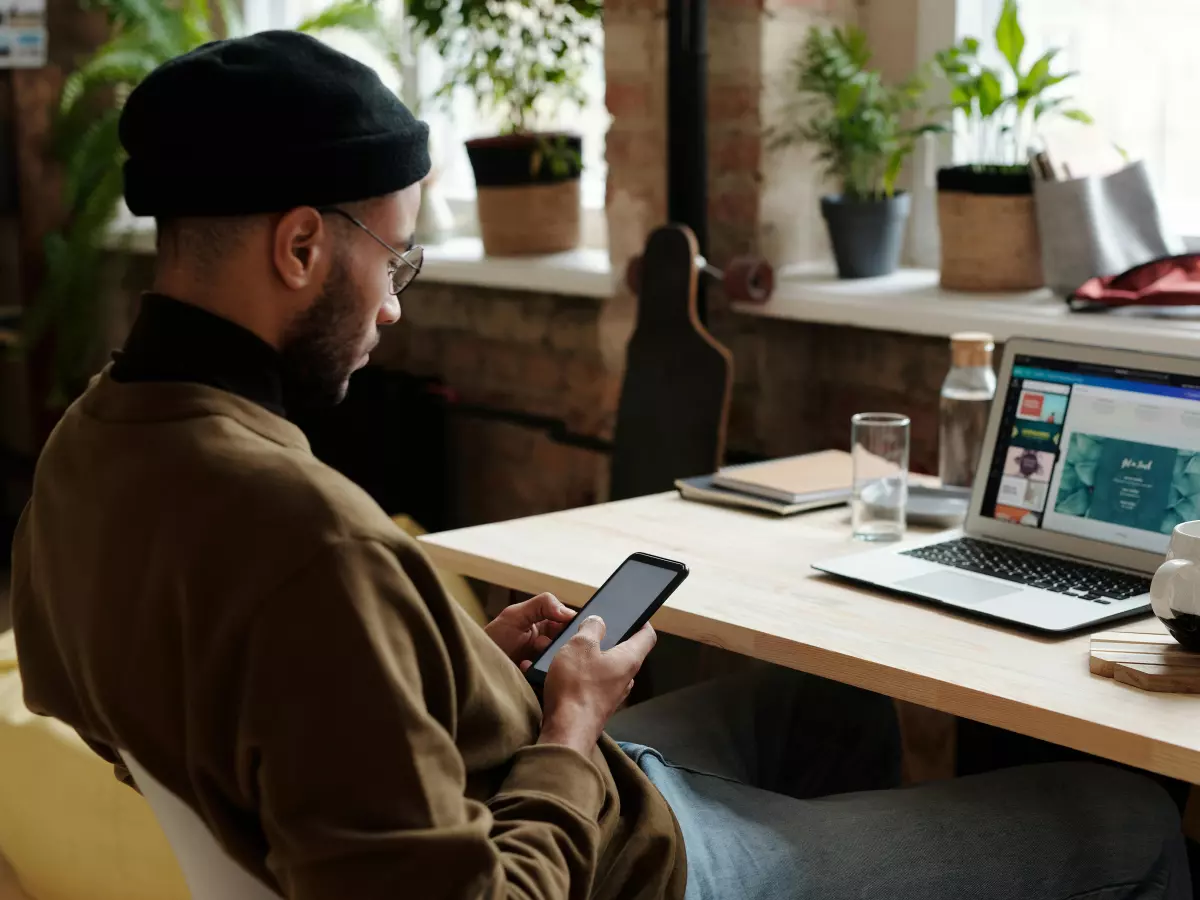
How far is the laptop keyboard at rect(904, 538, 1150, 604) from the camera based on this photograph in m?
1.72

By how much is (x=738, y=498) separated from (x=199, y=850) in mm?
1181

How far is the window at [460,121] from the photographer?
142 inches

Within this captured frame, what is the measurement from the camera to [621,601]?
1527mm

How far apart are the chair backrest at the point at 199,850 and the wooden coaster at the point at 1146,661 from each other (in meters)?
0.82

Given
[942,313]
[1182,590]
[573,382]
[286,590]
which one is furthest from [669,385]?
[286,590]

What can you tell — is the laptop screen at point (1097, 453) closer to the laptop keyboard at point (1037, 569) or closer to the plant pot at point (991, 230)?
the laptop keyboard at point (1037, 569)

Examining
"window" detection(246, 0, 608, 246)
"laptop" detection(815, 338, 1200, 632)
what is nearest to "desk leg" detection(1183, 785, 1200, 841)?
"laptop" detection(815, 338, 1200, 632)

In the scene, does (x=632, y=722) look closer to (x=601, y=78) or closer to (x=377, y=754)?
(x=377, y=754)

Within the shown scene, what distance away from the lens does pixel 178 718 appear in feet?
3.51

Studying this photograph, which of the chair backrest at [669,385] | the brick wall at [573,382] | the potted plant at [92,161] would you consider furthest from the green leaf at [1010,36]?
the potted plant at [92,161]

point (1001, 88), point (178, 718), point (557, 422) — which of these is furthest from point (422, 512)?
point (178, 718)

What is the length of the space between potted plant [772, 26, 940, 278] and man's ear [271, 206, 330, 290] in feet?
5.86

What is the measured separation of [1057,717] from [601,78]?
2.47m

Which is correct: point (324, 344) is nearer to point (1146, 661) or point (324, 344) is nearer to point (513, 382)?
point (1146, 661)
